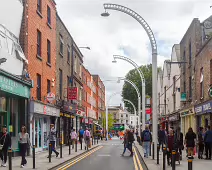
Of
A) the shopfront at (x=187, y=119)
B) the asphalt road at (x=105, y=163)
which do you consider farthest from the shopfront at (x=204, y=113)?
the asphalt road at (x=105, y=163)

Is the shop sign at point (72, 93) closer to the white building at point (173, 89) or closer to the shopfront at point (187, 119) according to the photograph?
the white building at point (173, 89)

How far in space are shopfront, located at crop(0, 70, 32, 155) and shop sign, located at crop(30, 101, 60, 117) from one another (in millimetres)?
545

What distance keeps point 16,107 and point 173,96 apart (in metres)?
24.4

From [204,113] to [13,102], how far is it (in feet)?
40.0

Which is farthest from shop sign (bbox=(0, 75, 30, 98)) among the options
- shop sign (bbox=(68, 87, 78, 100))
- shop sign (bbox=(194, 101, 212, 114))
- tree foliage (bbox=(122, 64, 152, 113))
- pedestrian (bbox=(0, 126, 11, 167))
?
tree foliage (bbox=(122, 64, 152, 113))

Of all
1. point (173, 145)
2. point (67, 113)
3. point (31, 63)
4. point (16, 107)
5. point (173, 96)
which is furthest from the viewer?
point (173, 96)

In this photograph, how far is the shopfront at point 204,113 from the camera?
24.3 m

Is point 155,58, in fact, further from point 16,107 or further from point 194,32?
point 194,32

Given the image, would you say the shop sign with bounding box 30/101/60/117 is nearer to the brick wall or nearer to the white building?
the brick wall

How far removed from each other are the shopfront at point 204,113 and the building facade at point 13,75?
416 inches

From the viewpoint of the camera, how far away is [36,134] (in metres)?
25.8

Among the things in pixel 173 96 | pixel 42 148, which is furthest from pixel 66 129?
pixel 173 96

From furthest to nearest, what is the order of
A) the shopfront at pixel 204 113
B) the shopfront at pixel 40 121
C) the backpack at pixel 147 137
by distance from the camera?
the shopfront at pixel 204 113 → the shopfront at pixel 40 121 → the backpack at pixel 147 137

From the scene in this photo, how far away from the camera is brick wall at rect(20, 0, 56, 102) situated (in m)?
23.3
